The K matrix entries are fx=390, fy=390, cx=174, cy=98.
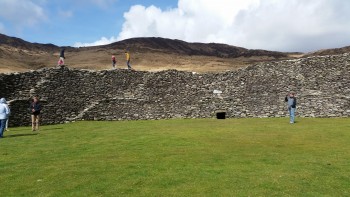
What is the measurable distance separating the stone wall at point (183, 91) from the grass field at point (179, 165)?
36.5 feet

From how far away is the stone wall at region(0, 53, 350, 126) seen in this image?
95.6 ft

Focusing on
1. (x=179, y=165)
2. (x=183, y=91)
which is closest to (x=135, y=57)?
(x=183, y=91)

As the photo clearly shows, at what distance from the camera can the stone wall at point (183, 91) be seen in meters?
29.1

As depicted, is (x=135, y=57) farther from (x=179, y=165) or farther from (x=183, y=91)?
(x=179, y=165)

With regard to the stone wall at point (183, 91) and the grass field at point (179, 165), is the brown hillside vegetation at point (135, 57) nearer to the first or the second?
the stone wall at point (183, 91)

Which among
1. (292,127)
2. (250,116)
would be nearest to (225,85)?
(250,116)

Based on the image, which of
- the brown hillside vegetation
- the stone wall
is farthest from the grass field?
the brown hillside vegetation

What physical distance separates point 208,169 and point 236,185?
1668 mm

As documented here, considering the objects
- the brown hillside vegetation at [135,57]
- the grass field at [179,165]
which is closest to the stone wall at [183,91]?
the grass field at [179,165]

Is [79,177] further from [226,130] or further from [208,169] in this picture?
[226,130]

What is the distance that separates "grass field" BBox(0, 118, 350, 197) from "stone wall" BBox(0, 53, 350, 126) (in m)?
11.1

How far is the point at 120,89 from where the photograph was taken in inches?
1276

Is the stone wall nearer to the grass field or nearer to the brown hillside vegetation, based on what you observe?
the grass field

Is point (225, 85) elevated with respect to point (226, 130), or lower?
elevated
